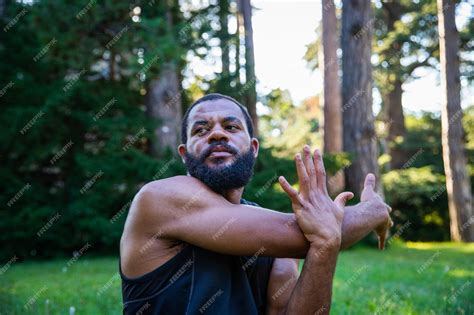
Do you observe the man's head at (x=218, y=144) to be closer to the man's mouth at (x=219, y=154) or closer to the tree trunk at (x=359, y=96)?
the man's mouth at (x=219, y=154)

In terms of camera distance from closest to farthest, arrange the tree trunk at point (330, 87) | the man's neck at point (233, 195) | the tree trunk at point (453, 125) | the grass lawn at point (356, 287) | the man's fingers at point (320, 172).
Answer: the man's fingers at point (320, 172) → the man's neck at point (233, 195) → the grass lawn at point (356, 287) → the tree trunk at point (330, 87) → the tree trunk at point (453, 125)

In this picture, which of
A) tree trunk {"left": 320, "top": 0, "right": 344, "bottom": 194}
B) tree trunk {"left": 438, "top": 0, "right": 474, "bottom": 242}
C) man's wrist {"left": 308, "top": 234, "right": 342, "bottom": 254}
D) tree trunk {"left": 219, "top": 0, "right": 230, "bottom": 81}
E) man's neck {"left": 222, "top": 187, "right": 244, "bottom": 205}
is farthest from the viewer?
tree trunk {"left": 438, "top": 0, "right": 474, "bottom": 242}

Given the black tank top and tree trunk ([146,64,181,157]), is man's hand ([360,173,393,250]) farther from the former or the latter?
tree trunk ([146,64,181,157])

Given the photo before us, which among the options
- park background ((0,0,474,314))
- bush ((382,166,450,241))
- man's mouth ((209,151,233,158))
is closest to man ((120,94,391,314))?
man's mouth ((209,151,233,158))

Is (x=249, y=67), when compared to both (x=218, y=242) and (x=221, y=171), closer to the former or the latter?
(x=221, y=171)

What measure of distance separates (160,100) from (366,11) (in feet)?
18.6

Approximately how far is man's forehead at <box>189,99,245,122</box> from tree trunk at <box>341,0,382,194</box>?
9.45 meters

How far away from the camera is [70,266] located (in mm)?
9148

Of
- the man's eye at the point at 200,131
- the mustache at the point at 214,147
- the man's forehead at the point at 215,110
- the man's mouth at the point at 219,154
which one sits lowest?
the man's mouth at the point at 219,154

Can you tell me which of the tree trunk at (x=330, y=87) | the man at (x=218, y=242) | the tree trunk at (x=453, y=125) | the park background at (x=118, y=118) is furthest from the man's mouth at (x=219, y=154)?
the tree trunk at (x=453, y=125)

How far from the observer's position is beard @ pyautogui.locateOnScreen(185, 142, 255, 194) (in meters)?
2.43

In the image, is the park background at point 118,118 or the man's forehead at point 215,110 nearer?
the man's forehead at point 215,110

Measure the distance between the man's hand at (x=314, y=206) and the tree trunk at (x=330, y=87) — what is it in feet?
38.0

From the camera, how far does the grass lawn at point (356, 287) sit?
14.8ft
